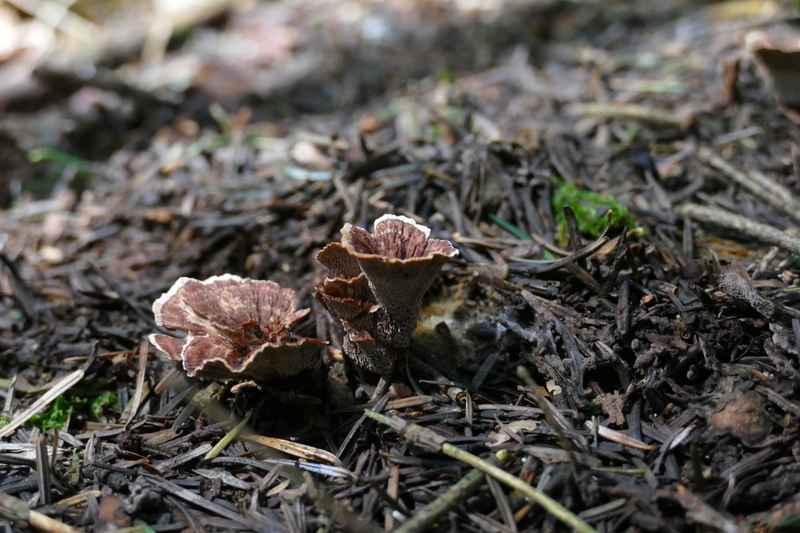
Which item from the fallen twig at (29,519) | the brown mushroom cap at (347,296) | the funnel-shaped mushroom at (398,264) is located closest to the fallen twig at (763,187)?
the funnel-shaped mushroom at (398,264)

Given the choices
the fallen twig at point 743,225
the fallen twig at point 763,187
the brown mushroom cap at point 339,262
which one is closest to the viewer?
the brown mushroom cap at point 339,262

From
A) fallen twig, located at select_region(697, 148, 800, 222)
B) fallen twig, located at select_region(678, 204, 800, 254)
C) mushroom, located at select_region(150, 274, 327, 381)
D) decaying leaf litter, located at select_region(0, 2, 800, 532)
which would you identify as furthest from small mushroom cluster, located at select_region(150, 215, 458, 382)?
fallen twig, located at select_region(697, 148, 800, 222)

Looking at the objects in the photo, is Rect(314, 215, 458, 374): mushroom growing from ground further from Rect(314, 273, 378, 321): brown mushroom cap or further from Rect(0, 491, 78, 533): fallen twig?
Rect(0, 491, 78, 533): fallen twig

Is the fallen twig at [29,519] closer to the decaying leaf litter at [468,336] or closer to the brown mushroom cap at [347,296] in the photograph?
the decaying leaf litter at [468,336]

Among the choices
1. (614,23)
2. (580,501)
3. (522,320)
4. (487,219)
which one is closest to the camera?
(580,501)

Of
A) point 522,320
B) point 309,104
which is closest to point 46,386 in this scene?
point 522,320

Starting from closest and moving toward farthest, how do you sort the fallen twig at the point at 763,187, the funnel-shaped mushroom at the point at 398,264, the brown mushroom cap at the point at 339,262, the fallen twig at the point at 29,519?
the fallen twig at the point at 29,519 → the funnel-shaped mushroom at the point at 398,264 → the brown mushroom cap at the point at 339,262 → the fallen twig at the point at 763,187

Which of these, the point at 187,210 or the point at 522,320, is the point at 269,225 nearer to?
the point at 187,210

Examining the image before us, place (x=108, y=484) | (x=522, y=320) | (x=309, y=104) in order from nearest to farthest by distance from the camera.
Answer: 1. (x=108, y=484)
2. (x=522, y=320)
3. (x=309, y=104)
